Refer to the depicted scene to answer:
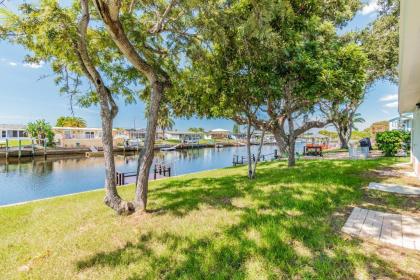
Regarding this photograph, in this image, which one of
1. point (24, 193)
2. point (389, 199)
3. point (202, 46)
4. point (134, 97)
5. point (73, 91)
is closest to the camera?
point (389, 199)

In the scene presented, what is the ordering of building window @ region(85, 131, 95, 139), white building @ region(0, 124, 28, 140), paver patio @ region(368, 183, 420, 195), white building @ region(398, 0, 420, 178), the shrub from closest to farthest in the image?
white building @ region(398, 0, 420, 178) → paver patio @ region(368, 183, 420, 195) → the shrub → white building @ region(0, 124, 28, 140) → building window @ region(85, 131, 95, 139)

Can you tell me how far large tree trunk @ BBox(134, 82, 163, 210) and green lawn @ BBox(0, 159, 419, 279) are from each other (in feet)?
1.38

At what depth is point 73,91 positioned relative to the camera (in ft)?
22.0

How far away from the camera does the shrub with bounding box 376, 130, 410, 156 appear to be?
15039mm

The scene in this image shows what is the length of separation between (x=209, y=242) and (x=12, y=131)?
55624 millimetres

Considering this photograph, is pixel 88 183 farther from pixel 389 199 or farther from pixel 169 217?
pixel 389 199

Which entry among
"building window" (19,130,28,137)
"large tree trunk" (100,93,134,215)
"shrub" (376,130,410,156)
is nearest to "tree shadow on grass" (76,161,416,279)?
"large tree trunk" (100,93,134,215)

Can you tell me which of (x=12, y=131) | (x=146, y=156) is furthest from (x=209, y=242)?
(x=12, y=131)

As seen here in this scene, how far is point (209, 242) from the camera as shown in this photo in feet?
11.7

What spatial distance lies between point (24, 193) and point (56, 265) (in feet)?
59.3

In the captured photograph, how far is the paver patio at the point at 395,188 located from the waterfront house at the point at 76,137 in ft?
154

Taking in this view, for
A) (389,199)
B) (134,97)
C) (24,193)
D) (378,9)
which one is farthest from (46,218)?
(378,9)

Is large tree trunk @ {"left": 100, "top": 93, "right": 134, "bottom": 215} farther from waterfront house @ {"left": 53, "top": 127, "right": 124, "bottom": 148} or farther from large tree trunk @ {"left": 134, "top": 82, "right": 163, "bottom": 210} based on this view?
waterfront house @ {"left": 53, "top": 127, "right": 124, "bottom": 148}

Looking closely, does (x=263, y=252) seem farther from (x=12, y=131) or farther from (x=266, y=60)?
(x=12, y=131)
